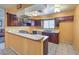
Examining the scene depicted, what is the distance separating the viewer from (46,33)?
2.58 meters

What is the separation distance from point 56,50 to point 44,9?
815 mm

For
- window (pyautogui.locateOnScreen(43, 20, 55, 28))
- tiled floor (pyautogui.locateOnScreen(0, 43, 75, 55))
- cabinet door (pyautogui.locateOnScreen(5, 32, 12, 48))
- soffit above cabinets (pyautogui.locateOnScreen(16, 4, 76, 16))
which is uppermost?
soffit above cabinets (pyautogui.locateOnScreen(16, 4, 76, 16))

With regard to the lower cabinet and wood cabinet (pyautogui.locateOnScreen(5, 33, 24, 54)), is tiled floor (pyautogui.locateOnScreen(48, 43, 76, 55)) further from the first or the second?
wood cabinet (pyautogui.locateOnScreen(5, 33, 24, 54))

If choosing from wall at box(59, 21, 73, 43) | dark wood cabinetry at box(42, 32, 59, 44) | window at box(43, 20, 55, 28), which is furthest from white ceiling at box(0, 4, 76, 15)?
dark wood cabinetry at box(42, 32, 59, 44)

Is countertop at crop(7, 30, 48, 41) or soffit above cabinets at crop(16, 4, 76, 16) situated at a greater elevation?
soffit above cabinets at crop(16, 4, 76, 16)

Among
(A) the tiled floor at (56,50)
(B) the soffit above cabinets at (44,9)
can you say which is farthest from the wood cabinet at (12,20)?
(A) the tiled floor at (56,50)

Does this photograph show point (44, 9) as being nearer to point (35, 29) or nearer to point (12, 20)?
point (35, 29)

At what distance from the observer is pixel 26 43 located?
2.57 m

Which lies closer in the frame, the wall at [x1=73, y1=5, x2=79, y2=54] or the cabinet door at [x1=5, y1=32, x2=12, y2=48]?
the wall at [x1=73, y1=5, x2=79, y2=54]

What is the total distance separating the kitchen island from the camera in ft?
8.21

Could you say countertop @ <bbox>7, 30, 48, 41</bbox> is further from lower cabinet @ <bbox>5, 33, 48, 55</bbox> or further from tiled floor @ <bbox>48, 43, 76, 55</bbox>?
tiled floor @ <bbox>48, 43, 76, 55</bbox>

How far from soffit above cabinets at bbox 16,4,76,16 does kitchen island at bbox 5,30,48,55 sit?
43 centimetres

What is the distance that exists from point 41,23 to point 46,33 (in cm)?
22
